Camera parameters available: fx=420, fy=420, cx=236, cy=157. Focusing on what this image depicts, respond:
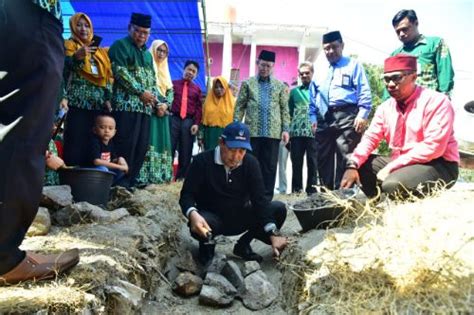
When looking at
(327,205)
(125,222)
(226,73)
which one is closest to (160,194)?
(125,222)

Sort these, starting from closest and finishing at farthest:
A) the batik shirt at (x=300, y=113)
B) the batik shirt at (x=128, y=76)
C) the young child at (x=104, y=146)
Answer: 1. the young child at (x=104, y=146)
2. the batik shirt at (x=128, y=76)
3. the batik shirt at (x=300, y=113)

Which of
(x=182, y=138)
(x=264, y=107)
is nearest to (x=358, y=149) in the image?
(x=264, y=107)

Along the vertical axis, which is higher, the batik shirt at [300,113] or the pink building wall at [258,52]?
the pink building wall at [258,52]

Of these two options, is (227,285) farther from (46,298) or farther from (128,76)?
Result: (128,76)

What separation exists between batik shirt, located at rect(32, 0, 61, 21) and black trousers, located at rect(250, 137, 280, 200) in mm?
3549

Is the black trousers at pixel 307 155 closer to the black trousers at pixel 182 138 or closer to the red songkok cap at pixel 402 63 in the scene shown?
the black trousers at pixel 182 138

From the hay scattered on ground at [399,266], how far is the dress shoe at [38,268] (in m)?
1.29

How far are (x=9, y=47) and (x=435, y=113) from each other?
2.97 metres

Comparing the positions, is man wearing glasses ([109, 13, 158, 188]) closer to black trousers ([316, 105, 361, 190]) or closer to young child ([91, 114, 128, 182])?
young child ([91, 114, 128, 182])

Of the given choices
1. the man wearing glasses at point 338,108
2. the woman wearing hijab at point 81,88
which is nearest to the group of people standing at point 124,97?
the woman wearing hijab at point 81,88

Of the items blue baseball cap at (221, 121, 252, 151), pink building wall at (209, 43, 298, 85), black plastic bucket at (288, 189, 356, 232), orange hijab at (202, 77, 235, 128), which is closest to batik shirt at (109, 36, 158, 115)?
blue baseball cap at (221, 121, 252, 151)

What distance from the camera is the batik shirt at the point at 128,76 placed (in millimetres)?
4523

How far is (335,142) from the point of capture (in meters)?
4.86

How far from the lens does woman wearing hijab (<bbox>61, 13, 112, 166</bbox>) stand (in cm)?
417
